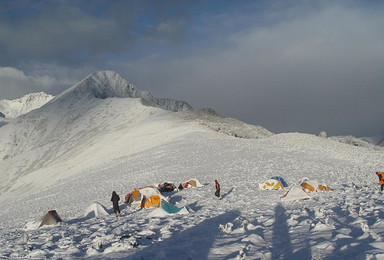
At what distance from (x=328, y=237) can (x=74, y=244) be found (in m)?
8.89

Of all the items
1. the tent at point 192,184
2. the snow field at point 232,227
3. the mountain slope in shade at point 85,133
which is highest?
the mountain slope in shade at point 85,133

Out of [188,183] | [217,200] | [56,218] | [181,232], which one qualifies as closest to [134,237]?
[181,232]

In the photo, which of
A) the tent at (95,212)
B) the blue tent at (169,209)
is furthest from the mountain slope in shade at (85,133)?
the blue tent at (169,209)

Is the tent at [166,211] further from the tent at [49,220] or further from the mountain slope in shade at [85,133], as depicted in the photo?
the mountain slope in shade at [85,133]

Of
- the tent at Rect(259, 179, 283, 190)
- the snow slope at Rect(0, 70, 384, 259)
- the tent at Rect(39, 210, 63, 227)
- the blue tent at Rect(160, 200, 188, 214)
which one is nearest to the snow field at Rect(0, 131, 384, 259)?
the snow slope at Rect(0, 70, 384, 259)

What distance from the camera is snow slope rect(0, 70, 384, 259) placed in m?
10.9

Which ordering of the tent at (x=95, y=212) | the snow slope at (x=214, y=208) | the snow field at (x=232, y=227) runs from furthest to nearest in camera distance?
the tent at (x=95, y=212), the snow slope at (x=214, y=208), the snow field at (x=232, y=227)

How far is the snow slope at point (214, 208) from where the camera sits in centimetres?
1089

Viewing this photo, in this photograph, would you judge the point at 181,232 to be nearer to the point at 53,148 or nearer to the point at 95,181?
the point at 95,181

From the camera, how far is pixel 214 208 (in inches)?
794

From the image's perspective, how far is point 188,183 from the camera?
100ft

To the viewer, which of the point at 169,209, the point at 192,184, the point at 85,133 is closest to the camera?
the point at 169,209

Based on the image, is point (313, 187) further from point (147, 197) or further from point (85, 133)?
point (85, 133)

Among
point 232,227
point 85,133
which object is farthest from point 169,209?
point 85,133
